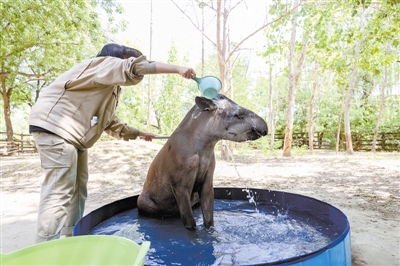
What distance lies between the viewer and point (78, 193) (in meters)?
2.98

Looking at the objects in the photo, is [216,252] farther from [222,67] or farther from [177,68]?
[222,67]

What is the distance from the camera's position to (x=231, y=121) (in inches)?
97.3

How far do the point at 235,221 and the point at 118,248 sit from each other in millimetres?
1761

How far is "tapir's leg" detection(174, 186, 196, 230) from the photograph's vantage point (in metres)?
2.47

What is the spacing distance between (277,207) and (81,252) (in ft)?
7.79

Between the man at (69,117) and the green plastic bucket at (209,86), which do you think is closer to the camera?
the man at (69,117)

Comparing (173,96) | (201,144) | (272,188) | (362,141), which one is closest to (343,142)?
(362,141)

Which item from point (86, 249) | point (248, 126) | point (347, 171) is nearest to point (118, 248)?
point (86, 249)

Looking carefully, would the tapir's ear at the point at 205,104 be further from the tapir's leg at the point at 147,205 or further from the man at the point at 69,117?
the tapir's leg at the point at 147,205

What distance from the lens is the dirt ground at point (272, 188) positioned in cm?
348

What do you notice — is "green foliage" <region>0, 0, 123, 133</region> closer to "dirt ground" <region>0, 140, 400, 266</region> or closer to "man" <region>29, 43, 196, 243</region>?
"dirt ground" <region>0, 140, 400, 266</region>

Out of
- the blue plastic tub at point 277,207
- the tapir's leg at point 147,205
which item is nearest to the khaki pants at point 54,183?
the blue plastic tub at point 277,207

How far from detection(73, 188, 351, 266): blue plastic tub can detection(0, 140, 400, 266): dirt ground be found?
22.6 inches

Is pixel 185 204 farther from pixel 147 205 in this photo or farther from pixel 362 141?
pixel 362 141
